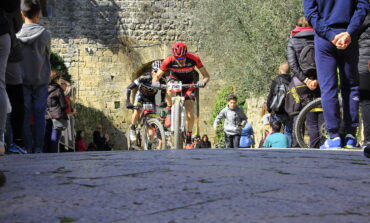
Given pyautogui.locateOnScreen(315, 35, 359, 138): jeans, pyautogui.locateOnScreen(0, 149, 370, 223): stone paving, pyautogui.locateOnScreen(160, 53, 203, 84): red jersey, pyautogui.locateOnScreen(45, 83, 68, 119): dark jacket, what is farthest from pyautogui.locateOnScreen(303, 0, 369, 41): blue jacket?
pyautogui.locateOnScreen(45, 83, 68, 119): dark jacket

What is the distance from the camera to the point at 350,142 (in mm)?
6031

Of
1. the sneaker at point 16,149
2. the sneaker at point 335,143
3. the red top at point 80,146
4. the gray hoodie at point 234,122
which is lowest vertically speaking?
the red top at point 80,146

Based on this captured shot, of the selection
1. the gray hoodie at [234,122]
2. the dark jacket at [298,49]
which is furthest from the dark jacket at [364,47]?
the gray hoodie at [234,122]

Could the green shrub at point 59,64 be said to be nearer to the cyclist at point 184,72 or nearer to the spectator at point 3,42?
the cyclist at point 184,72

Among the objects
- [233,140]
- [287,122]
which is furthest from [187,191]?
[233,140]

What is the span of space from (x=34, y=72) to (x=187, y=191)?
4839 millimetres

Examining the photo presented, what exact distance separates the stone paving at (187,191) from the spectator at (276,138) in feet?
15.3

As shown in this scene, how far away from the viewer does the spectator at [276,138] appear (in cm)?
907

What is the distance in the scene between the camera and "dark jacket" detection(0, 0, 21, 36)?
4.17 metres

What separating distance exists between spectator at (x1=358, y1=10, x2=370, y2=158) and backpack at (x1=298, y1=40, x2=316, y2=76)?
1.14 meters

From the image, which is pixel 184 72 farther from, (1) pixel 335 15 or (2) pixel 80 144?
(2) pixel 80 144

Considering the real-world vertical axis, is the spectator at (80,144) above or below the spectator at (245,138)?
below

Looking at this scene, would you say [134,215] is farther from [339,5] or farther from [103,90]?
[103,90]

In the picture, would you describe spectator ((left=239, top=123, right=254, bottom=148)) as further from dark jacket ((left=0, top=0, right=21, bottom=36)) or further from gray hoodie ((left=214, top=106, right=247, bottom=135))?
dark jacket ((left=0, top=0, right=21, bottom=36))
